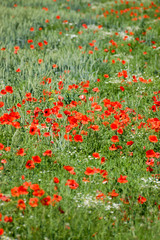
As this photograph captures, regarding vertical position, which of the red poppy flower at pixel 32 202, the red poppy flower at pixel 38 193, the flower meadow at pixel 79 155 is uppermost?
the red poppy flower at pixel 38 193

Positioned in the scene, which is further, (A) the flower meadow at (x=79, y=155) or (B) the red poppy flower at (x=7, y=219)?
(A) the flower meadow at (x=79, y=155)

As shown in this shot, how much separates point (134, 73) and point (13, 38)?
8.79 feet

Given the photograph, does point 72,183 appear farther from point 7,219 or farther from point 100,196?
point 7,219

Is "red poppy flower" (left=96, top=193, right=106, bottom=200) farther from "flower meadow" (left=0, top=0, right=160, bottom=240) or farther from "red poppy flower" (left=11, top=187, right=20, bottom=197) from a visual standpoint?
"red poppy flower" (left=11, top=187, right=20, bottom=197)

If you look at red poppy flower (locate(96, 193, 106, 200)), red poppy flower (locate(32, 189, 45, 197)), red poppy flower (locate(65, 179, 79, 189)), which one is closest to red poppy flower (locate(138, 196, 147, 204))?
red poppy flower (locate(96, 193, 106, 200))

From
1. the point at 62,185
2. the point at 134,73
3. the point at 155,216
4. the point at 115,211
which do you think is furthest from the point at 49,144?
the point at 134,73

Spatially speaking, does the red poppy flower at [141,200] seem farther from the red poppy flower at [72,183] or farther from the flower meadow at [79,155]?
the red poppy flower at [72,183]

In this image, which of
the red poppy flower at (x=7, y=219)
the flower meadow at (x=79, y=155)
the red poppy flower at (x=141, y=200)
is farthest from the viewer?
the red poppy flower at (x=141, y=200)

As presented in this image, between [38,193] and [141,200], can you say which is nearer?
[38,193]

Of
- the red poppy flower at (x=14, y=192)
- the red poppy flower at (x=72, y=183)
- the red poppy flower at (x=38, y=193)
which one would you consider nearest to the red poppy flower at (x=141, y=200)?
the red poppy flower at (x=72, y=183)

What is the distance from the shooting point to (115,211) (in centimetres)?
213

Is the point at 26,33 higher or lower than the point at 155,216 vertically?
higher

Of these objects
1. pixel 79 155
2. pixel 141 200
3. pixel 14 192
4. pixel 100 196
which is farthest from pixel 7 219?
pixel 79 155

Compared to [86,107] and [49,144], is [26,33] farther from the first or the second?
[49,144]
